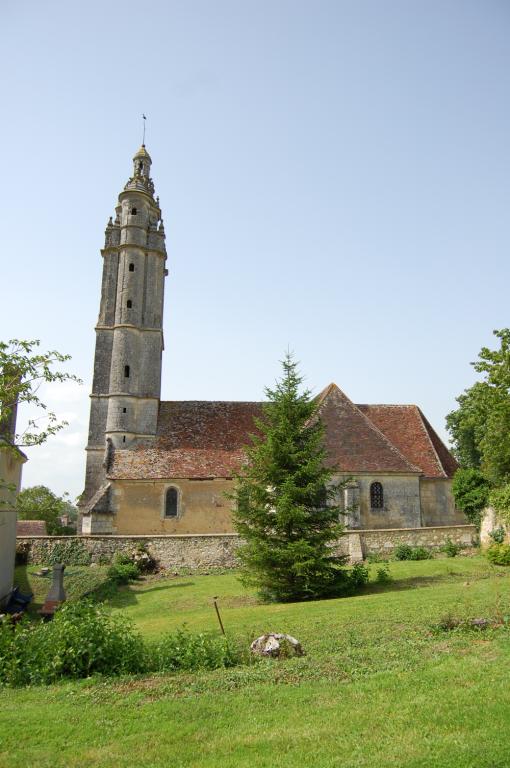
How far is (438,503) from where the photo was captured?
29312mm

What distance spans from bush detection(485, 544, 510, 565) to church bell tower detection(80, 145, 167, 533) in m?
18.3

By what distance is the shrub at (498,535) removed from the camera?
877 inches

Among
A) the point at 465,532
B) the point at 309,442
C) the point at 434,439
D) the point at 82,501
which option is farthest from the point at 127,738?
the point at 434,439

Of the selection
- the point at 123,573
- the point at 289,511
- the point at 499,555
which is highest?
the point at 289,511

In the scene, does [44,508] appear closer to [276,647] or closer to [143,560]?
[276,647]

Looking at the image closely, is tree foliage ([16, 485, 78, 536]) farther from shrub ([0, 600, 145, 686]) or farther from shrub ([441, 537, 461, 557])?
shrub ([441, 537, 461, 557])

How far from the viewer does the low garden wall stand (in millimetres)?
23000

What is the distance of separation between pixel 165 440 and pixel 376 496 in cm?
1165

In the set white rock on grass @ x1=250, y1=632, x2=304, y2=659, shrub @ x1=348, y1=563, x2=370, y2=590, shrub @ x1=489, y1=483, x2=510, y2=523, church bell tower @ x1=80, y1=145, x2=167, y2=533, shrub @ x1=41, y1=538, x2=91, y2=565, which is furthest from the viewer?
church bell tower @ x1=80, y1=145, x2=167, y2=533

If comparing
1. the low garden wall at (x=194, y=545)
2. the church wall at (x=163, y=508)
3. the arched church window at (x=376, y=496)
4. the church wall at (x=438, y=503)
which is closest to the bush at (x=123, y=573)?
the low garden wall at (x=194, y=545)

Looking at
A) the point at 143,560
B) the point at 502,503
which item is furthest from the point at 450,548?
the point at 143,560

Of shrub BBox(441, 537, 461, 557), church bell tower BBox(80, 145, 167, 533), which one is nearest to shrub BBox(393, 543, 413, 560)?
shrub BBox(441, 537, 461, 557)

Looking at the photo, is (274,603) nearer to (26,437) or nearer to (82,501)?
(26,437)

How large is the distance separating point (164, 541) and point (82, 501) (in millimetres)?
9422
